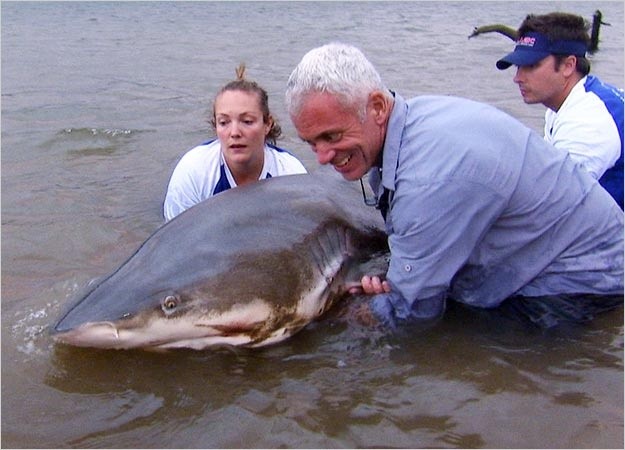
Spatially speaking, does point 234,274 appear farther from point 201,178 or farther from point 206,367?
point 201,178

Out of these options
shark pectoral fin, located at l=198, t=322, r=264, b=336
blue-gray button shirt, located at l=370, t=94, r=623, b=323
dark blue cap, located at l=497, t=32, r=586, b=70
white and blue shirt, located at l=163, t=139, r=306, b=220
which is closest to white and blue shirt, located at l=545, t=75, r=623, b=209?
dark blue cap, located at l=497, t=32, r=586, b=70

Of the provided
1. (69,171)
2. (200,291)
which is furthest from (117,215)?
(200,291)

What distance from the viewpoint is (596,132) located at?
4164 mm

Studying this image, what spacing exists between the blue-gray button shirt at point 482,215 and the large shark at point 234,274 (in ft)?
1.09

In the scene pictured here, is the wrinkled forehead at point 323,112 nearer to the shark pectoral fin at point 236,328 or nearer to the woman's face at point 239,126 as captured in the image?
the shark pectoral fin at point 236,328

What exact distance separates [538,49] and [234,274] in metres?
2.68

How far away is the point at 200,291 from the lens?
9.26 ft

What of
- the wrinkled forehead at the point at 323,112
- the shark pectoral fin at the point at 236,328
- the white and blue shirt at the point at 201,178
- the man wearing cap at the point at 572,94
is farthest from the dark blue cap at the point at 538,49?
the shark pectoral fin at the point at 236,328

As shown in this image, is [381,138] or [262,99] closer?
[381,138]

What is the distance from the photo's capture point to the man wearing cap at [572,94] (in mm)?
4152

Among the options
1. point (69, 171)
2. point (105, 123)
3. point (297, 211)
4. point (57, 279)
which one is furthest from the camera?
point (105, 123)

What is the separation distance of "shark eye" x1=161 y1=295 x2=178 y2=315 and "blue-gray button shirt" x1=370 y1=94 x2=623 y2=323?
85 cm

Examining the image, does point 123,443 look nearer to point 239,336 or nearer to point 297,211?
point 239,336

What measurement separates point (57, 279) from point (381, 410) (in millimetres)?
2142
